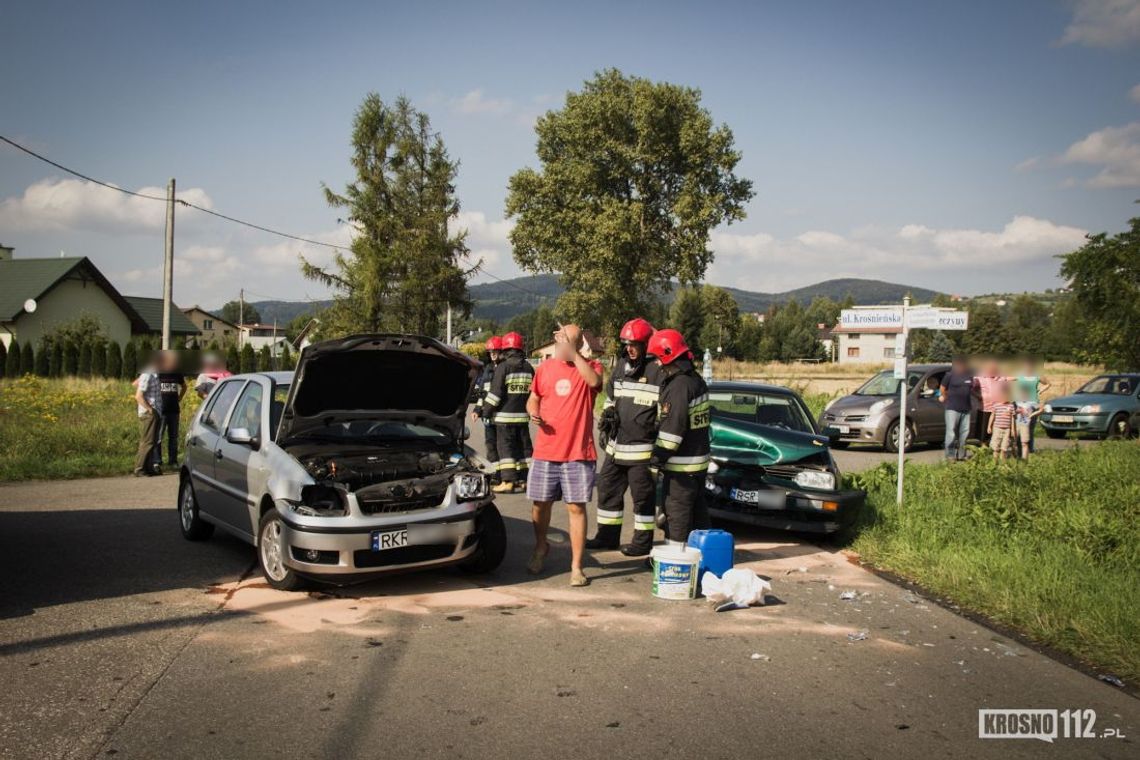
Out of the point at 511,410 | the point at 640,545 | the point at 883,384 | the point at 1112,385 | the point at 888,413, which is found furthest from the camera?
the point at 1112,385

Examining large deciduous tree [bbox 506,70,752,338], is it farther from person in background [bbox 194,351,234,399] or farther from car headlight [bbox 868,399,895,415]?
person in background [bbox 194,351,234,399]

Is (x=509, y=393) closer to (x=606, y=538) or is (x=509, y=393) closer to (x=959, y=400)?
(x=606, y=538)

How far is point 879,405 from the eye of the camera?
18.1 metres

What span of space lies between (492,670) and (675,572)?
6.67 ft

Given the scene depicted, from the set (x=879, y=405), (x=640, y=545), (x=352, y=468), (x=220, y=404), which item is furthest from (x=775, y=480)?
(x=879, y=405)

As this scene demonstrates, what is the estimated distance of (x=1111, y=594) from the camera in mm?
6297

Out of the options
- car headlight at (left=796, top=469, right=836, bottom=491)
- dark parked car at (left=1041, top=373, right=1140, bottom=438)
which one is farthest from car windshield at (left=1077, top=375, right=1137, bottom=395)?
car headlight at (left=796, top=469, right=836, bottom=491)

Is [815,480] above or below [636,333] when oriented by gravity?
below

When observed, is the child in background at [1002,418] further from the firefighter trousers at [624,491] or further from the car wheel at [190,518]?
the car wheel at [190,518]

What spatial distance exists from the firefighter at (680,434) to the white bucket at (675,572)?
487 mm

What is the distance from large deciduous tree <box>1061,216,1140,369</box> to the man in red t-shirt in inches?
1222

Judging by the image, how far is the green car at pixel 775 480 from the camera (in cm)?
859

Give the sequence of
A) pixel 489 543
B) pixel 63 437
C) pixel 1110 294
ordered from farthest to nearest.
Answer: pixel 1110 294 → pixel 63 437 → pixel 489 543

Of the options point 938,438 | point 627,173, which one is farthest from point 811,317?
point 938,438
